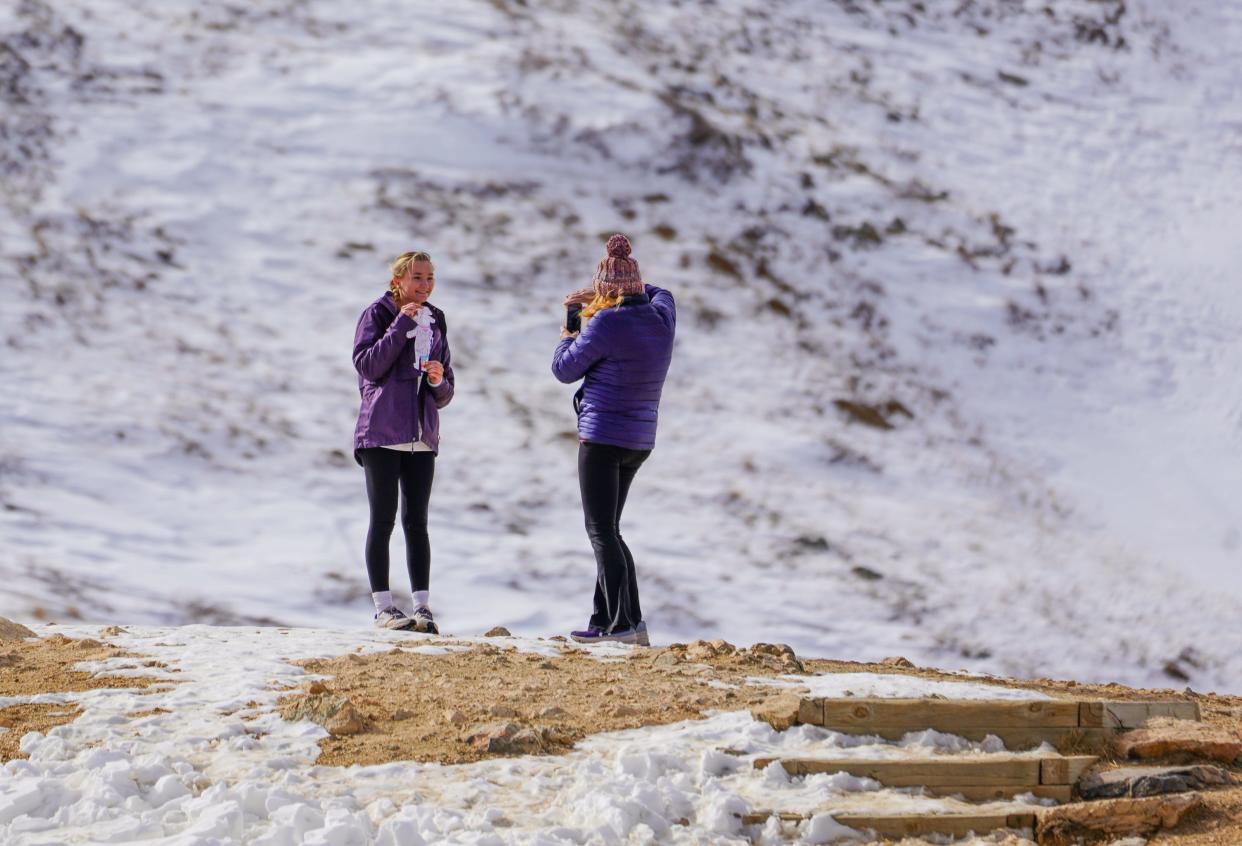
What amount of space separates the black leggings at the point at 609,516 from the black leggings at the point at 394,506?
836 mm

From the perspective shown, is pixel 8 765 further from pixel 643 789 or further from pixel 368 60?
pixel 368 60

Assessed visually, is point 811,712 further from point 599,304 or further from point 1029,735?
point 599,304

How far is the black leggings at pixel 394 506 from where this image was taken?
6.81 meters

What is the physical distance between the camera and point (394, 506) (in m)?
6.87

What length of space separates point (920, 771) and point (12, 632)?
4630mm

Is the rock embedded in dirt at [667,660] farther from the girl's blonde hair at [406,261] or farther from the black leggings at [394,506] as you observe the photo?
the girl's blonde hair at [406,261]

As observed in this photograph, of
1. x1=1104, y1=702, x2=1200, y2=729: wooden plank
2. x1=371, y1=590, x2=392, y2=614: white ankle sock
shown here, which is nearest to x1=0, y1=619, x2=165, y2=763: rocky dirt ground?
x1=371, y1=590, x2=392, y2=614: white ankle sock

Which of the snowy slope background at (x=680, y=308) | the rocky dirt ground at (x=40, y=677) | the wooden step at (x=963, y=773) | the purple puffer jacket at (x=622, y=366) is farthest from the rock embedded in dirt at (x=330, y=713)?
the snowy slope background at (x=680, y=308)

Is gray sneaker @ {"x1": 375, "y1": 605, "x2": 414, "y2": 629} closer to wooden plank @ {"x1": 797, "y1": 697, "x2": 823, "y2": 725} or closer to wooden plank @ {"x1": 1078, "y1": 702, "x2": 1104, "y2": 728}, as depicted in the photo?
wooden plank @ {"x1": 797, "y1": 697, "x2": 823, "y2": 725}

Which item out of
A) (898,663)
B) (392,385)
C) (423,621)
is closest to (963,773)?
(898,663)

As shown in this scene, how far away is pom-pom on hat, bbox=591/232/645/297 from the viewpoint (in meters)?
6.62

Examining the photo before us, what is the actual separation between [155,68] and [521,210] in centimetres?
633

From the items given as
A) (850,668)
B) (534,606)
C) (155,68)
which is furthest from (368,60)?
(850,668)

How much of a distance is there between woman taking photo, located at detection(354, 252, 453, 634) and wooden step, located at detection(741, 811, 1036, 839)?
3121 millimetres
